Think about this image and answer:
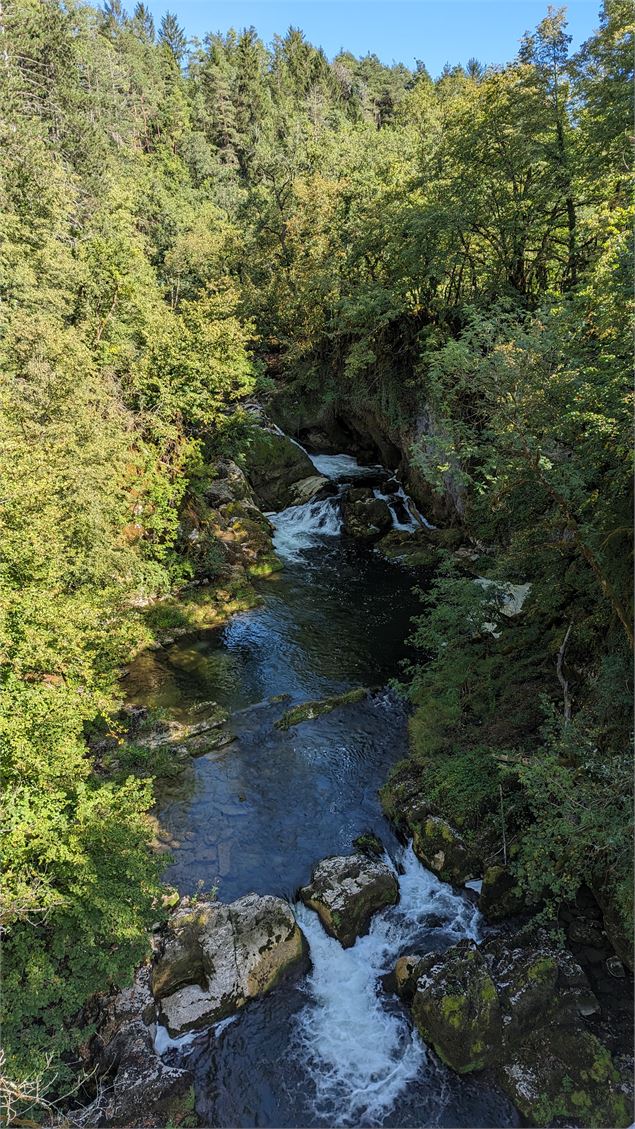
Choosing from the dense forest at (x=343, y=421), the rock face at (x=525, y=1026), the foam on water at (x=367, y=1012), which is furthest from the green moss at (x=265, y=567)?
the rock face at (x=525, y=1026)

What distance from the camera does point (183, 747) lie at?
13094 millimetres

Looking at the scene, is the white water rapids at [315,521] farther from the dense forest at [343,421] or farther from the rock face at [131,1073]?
the rock face at [131,1073]

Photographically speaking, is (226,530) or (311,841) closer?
(311,841)

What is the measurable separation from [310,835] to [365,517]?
15332 mm

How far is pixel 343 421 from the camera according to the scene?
30297mm

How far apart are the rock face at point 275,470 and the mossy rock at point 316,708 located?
528 inches

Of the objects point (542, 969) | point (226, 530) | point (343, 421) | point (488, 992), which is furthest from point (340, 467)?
point (488, 992)

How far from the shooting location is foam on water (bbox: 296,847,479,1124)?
723cm

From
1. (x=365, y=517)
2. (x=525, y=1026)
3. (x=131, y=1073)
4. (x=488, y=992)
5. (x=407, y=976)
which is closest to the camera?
(x=131, y=1073)

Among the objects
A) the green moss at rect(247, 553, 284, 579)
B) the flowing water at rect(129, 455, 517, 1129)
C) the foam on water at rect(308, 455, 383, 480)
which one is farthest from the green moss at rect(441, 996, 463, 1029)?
the foam on water at rect(308, 455, 383, 480)

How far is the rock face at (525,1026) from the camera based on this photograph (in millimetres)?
6766

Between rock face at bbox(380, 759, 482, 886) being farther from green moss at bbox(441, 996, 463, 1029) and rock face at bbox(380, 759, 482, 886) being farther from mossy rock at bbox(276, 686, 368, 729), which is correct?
mossy rock at bbox(276, 686, 368, 729)

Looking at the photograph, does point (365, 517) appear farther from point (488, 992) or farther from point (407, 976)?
point (488, 992)

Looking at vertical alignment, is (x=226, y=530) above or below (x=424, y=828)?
above
